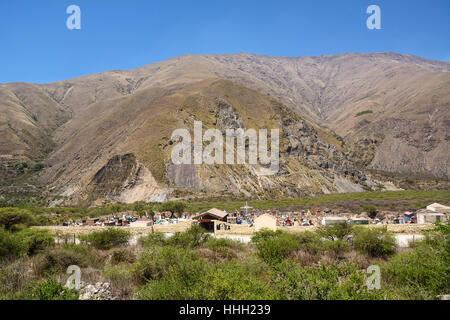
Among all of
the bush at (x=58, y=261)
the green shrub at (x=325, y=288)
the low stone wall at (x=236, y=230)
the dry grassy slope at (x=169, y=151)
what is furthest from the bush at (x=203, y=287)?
the dry grassy slope at (x=169, y=151)

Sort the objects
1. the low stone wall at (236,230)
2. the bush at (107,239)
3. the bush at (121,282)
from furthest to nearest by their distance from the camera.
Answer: the low stone wall at (236,230), the bush at (107,239), the bush at (121,282)

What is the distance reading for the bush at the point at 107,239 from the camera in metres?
18.5

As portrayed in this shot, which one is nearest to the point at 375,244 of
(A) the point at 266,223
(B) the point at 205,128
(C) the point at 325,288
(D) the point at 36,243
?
(A) the point at 266,223

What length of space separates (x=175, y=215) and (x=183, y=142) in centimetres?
3697

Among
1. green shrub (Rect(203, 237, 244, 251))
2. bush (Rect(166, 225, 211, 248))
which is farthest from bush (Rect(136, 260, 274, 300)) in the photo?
bush (Rect(166, 225, 211, 248))

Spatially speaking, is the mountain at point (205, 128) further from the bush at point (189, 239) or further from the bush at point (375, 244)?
the bush at point (375, 244)

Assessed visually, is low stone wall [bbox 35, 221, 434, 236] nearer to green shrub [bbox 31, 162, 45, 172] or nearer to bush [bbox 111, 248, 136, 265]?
bush [bbox 111, 248, 136, 265]

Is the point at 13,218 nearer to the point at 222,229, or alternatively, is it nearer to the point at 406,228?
the point at 222,229

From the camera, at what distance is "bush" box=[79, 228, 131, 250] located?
60.6ft

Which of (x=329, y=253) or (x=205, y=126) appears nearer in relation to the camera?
(x=329, y=253)

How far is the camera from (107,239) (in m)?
18.9

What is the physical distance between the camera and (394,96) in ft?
595
